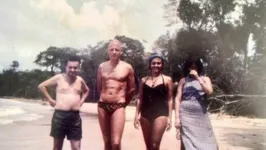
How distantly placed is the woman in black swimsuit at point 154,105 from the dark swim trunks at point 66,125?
72cm

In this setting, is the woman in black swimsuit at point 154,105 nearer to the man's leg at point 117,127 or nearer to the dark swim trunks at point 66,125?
the man's leg at point 117,127

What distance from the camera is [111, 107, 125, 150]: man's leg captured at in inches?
141

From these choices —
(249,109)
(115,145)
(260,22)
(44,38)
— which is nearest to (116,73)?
(115,145)

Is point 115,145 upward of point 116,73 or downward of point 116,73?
downward

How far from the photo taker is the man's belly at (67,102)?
4.02m

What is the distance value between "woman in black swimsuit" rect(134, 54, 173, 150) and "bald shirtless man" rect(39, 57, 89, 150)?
0.75 metres

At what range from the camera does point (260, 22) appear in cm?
2050

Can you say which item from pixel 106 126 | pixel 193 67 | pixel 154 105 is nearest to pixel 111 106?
pixel 106 126

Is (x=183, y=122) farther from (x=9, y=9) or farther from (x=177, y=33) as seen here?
(x=177, y=33)

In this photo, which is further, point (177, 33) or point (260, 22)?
point (177, 33)

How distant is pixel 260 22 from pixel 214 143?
60.6 ft

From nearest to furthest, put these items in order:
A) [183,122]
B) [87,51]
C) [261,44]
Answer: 1. [183,122]
2. [261,44]
3. [87,51]

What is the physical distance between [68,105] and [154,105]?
1.03 meters

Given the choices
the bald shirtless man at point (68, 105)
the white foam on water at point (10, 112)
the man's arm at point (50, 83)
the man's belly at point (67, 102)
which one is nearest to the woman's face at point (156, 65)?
the bald shirtless man at point (68, 105)
